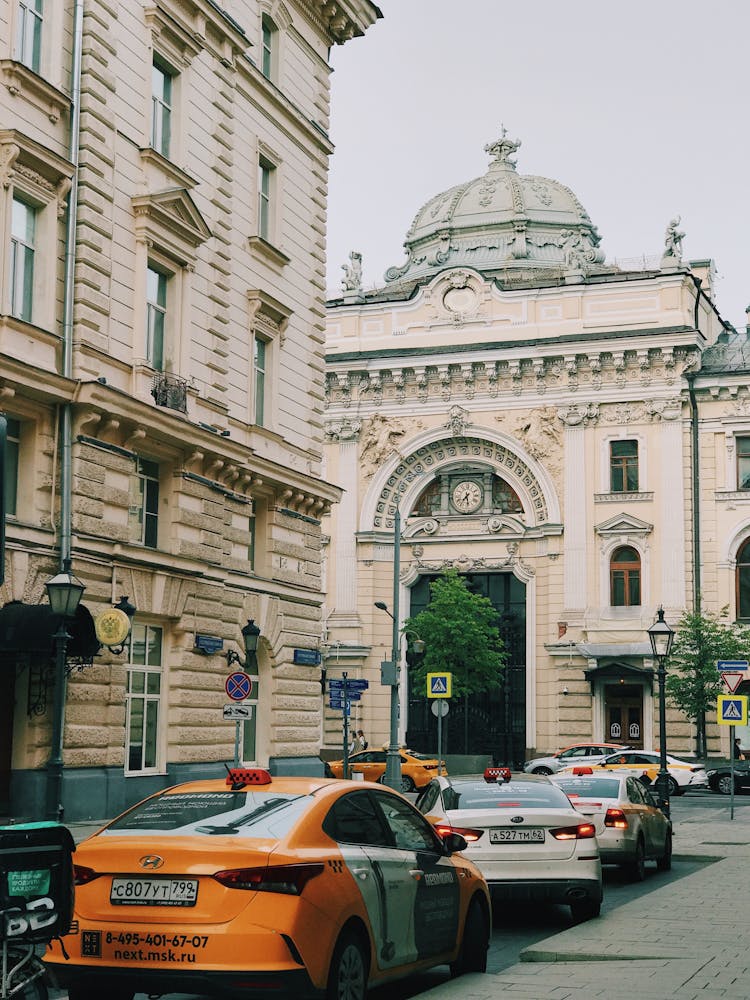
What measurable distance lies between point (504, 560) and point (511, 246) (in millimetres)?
12730

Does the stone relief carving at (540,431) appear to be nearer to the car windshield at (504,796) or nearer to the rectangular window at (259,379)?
the rectangular window at (259,379)

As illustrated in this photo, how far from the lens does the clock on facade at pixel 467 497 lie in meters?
56.6

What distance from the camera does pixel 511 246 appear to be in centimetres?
5900

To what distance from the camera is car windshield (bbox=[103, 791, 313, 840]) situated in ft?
29.0

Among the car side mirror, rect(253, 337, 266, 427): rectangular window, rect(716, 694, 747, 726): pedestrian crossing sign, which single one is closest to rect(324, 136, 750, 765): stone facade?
rect(716, 694, 747, 726): pedestrian crossing sign

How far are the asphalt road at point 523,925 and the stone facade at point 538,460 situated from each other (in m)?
31.5

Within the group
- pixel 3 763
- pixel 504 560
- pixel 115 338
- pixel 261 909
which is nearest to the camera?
pixel 261 909

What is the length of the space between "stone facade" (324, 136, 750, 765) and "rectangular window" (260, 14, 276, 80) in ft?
76.9

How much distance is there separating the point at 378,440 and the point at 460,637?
32.2 feet

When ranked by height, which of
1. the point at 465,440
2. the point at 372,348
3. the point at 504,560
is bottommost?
the point at 504,560

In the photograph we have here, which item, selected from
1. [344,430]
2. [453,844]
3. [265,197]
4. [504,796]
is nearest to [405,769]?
[265,197]

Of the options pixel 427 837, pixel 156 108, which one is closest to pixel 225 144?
pixel 156 108

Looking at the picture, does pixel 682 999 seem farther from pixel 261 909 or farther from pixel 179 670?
pixel 179 670

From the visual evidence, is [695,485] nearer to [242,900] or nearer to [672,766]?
[672,766]
